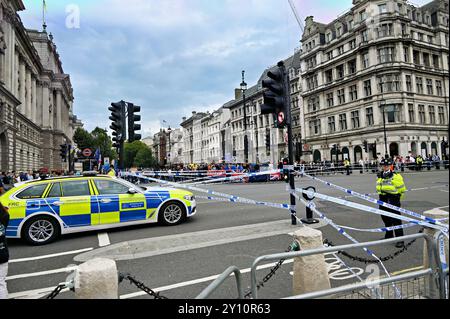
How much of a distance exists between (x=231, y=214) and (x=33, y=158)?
173 ft

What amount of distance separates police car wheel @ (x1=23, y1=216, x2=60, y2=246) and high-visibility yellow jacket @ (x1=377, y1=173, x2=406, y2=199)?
7.34 m

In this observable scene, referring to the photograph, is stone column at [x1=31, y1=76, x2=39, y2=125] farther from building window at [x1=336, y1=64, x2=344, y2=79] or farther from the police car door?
the police car door

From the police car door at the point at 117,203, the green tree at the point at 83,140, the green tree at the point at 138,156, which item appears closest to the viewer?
the police car door at the point at 117,203

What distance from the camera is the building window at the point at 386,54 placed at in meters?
32.9

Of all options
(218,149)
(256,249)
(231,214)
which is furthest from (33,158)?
(256,249)

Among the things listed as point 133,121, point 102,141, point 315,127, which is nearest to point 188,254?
point 133,121

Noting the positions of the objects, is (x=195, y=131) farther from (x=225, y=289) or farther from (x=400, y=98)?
(x=225, y=289)

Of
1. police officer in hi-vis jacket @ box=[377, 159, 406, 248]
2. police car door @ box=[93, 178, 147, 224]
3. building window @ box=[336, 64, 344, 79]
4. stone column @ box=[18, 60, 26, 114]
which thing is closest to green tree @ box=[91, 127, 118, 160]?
stone column @ box=[18, 60, 26, 114]

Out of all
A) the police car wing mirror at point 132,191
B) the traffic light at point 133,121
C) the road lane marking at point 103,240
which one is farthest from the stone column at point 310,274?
the traffic light at point 133,121

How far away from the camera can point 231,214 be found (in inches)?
368

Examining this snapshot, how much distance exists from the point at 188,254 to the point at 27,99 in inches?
2240

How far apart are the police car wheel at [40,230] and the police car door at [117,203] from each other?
1.02 metres

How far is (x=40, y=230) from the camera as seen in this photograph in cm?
650

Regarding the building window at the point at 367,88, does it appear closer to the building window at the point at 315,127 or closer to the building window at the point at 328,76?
the building window at the point at 328,76
